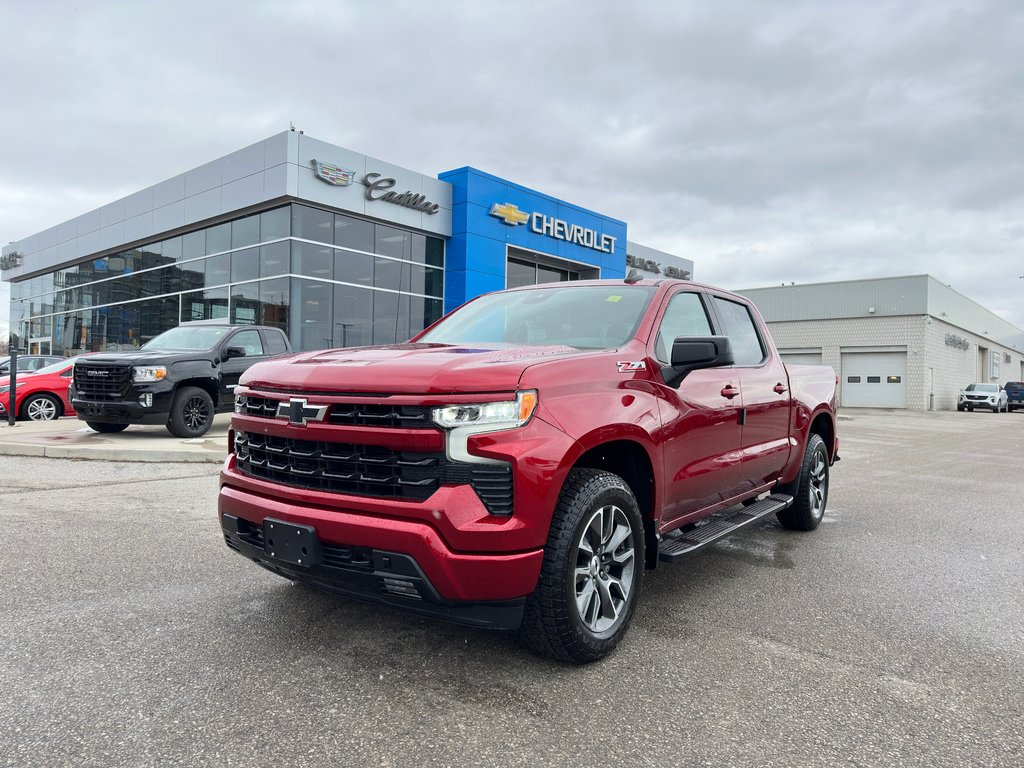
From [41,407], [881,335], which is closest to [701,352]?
[41,407]

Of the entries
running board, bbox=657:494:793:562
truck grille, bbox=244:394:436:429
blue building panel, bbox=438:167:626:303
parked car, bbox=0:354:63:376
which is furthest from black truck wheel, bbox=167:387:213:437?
blue building panel, bbox=438:167:626:303

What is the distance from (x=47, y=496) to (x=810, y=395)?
6611mm

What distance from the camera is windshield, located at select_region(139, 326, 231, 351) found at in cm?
1061

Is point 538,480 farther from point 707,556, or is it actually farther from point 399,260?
point 399,260

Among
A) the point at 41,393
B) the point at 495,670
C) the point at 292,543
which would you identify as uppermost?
the point at 41,393

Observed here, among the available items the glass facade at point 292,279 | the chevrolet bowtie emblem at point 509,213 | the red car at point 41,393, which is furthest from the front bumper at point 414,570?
the chevrolet bowtie emblem at point 509,213

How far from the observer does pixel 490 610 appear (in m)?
2.66

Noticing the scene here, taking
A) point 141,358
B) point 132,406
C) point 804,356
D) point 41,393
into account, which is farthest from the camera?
point 804,356

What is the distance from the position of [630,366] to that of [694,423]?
63 centimetres

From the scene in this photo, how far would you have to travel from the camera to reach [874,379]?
38.8 m

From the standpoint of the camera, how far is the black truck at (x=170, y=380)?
31.0 feet

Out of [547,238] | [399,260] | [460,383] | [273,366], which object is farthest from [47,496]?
[547,238]

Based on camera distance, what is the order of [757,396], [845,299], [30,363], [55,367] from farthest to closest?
[845,299], [30,363], [55,367], [757,396]

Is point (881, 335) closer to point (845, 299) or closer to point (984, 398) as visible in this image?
point (845, 299)
